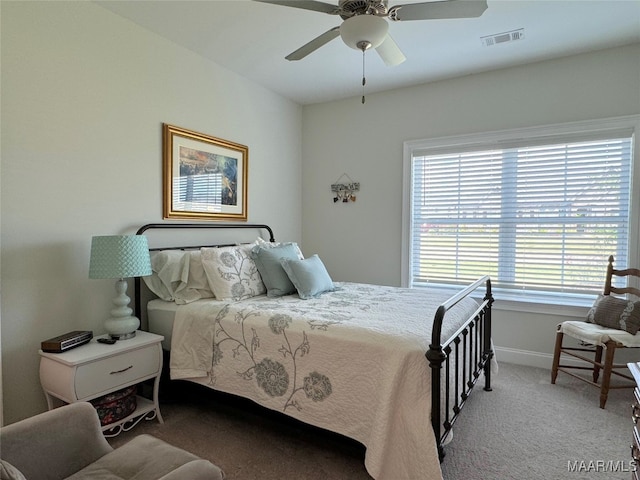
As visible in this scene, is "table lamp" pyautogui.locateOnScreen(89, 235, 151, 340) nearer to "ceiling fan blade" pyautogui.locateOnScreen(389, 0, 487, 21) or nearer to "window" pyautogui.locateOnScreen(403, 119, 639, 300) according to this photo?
"ceiling fan blade" pyautogui.locateOnScreen(389, 0, 487, 21)

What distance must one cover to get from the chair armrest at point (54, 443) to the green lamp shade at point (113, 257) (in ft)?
2.87

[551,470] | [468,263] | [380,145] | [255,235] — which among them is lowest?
[551,470]

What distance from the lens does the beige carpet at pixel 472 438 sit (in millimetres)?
1849

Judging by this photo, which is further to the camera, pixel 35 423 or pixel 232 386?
pixel 232 386

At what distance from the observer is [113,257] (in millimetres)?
2074

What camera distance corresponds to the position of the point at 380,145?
3945 mm

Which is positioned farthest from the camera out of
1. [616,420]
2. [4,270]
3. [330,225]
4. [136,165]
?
[330,225]

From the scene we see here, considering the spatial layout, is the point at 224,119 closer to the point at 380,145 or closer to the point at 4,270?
the point at 380,145

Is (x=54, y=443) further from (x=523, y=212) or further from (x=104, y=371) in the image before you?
(x=523, y=212)

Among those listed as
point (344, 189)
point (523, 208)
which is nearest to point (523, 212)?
point (523, 208)

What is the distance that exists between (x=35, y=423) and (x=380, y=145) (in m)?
3.62

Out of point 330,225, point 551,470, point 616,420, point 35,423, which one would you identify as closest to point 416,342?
point 551,470

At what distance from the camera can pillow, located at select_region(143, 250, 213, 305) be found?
2564 mm

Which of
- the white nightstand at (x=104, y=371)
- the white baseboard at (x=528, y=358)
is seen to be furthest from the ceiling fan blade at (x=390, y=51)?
the white baseboard at (x=528, y=358)
